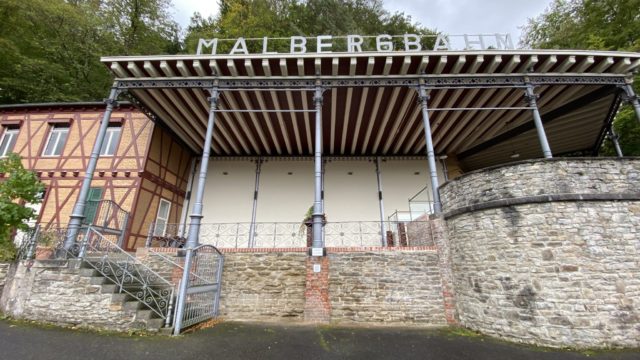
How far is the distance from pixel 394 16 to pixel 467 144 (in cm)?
1278

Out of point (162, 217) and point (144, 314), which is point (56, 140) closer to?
point (162, 217)

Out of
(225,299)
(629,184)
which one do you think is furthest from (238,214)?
(629,184)

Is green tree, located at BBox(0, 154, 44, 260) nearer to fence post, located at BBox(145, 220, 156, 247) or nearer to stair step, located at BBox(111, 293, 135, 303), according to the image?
fence post, located at BBox(145, 220, 156, 247)

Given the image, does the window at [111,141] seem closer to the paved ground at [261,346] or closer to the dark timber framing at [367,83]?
the dark timber framing at [367,83]

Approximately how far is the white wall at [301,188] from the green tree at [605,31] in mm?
7748

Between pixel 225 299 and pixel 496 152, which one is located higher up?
pixel 496 152

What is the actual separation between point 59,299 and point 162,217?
517 centimetres

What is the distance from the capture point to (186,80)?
25.4ft

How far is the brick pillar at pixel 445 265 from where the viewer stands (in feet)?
19.7

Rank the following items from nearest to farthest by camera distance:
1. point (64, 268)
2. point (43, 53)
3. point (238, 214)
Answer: point (64, 268)
point (238, 214)
point (43, 53)

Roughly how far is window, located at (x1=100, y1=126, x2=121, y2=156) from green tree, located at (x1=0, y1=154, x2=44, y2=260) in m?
3.54

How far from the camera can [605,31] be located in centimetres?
1185

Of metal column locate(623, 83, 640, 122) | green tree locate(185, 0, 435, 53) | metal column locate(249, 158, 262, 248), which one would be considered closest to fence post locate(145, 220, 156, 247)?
metal column locate(249, 158, 262, 248)

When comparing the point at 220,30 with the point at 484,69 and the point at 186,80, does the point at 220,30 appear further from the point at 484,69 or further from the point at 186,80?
the point at 484,69
